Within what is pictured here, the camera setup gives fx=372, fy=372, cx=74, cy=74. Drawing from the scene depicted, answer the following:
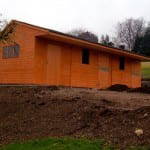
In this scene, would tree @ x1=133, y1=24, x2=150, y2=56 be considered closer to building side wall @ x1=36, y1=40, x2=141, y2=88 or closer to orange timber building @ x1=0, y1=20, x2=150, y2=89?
building side wall @ x1=36, y1=40, x2=141, y2=88

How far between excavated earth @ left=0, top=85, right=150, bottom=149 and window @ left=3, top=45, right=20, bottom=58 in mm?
7149

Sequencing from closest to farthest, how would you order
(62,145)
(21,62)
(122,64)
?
(62,145) < (21,62) < (122,64)

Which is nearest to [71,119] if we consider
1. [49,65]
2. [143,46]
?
[49,65]

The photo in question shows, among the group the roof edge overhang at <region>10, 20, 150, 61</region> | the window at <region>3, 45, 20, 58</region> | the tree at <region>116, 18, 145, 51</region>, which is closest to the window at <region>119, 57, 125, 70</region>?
the roof edge overhang at <region>10, 20, 150, 61</region>

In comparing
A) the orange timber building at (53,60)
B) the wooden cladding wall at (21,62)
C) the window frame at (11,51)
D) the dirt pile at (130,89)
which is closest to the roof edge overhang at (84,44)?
the orange timber building at (53,60)

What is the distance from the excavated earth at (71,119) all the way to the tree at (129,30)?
6945cm

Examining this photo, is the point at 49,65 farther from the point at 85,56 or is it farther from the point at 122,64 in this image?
the point at 122,64

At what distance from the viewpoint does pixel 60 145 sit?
28.6 ft

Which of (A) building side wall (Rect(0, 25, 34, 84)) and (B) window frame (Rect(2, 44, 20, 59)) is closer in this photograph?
(A) building side wall (Rect(0, 25, 34, 84))

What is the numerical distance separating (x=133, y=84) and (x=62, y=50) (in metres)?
9.45

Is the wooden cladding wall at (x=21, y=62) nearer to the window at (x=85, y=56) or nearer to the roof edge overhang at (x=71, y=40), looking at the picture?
the roof edge overhang at (x=71, y=40)

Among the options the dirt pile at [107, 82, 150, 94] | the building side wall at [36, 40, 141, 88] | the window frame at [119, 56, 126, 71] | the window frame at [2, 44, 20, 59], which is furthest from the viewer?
the window frame at [119, 56, 126, 71]

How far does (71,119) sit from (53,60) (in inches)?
415

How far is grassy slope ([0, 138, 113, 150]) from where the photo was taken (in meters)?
8.28
